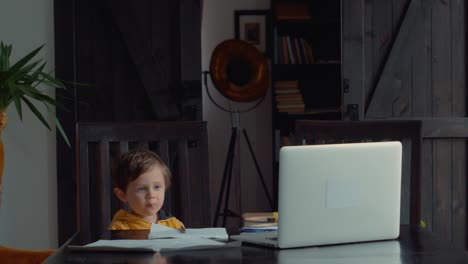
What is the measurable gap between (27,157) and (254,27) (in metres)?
2.64

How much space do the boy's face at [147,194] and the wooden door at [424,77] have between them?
246 centimetres

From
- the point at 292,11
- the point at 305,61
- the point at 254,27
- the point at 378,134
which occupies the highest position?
the point at 292,11

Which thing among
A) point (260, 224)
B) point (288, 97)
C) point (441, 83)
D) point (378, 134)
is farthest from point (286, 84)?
point (260, 224)

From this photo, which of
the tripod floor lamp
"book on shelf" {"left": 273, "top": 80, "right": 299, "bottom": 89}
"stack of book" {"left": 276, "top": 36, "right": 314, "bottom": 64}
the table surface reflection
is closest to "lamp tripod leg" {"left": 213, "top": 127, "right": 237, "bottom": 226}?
the tripod floor lamp

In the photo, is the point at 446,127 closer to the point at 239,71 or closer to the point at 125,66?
the point at 239,71

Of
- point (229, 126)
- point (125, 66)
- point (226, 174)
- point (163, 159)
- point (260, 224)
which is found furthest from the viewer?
point (229, 126)

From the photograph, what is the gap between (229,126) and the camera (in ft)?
21.0

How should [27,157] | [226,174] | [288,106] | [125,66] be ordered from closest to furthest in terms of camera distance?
[27,157] < [125,66] < [226,174] < [288,106]

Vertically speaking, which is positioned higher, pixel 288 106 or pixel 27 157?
pixel 288 106

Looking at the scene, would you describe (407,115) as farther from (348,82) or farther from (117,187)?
(117,187)

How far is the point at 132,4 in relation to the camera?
172 inches

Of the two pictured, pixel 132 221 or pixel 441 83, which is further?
pixel 441 83

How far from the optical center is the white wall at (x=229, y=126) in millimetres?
6336

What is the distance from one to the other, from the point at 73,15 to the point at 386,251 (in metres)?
2.91
